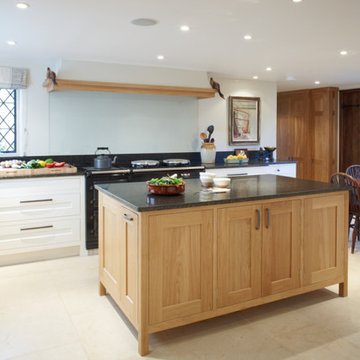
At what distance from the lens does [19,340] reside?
261 cm

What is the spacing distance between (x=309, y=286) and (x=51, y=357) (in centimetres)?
192

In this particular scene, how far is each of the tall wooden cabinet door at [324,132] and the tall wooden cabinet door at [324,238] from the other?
470 cm

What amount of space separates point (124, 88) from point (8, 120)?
5.00 feet

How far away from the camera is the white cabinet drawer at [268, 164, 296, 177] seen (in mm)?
6129

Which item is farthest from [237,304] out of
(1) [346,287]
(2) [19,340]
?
(2) [19,340]

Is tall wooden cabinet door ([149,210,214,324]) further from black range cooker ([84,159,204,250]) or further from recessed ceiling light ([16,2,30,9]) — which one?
black range cooker ([84,159,204,250])

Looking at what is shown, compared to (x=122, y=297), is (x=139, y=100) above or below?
above

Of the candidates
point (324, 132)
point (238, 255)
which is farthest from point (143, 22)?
point (324, 132)

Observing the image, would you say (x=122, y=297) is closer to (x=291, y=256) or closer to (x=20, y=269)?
(x=291, y=256)

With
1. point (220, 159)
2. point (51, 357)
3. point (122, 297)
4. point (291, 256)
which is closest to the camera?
point (51, 357)

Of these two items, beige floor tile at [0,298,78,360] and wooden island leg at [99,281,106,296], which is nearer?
beige floor tile at [0,298,78,360]

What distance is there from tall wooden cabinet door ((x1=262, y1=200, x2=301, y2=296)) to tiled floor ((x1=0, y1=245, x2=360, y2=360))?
9.4 inches

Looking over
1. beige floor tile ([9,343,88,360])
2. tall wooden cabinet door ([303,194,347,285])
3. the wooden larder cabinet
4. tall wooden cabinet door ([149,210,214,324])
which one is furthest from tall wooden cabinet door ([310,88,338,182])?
beige floor tile ([9,343,88,360])

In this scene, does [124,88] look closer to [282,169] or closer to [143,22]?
[143,22]
